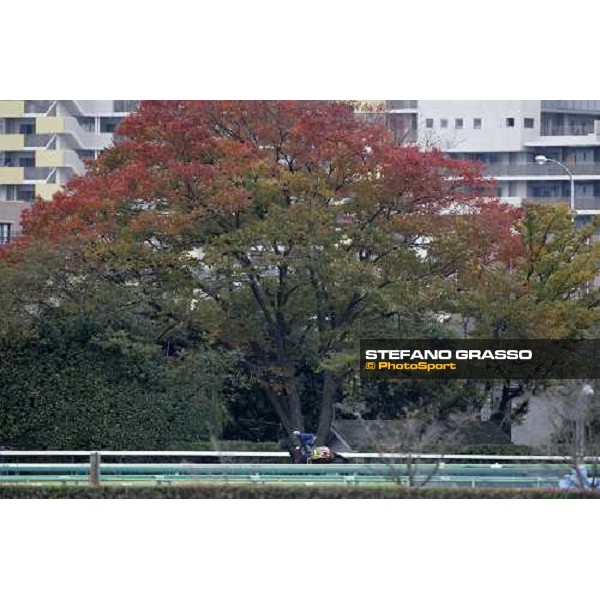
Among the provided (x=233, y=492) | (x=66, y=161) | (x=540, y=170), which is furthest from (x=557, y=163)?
(x=66, y=161)

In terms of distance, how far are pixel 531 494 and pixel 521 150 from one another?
3281 mm

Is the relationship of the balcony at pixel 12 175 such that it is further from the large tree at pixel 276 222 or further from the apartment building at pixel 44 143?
the large tree at pixel 276 222

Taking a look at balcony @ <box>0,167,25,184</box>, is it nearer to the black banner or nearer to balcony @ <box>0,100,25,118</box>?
balcony @ <box>0,100,25,118</box>

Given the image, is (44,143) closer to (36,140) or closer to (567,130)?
(36,140)

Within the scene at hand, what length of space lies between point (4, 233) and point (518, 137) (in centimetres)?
501

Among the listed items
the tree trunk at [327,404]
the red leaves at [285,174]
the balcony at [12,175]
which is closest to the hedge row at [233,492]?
the tree trunk at [327,404]

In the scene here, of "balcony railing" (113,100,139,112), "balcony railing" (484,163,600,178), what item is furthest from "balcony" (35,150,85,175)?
"balcony railing" (484,163,600,178)

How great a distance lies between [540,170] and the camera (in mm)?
22359

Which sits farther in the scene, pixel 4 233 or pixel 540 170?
pixel 4 233

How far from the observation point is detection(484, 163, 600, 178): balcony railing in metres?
22.3

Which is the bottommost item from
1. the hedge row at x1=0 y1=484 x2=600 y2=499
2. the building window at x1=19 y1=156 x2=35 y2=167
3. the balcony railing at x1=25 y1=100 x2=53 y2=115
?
the hedge row at x1=0 y1=484 x2=600 y2=499

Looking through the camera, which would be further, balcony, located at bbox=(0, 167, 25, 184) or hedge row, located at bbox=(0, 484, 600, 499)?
balcony, located at bbox=(0, 167, 25, 184)

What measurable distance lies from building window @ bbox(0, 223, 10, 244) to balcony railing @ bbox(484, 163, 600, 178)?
4.61 metres

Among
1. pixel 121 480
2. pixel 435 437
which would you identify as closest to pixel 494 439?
pixel 435 437
